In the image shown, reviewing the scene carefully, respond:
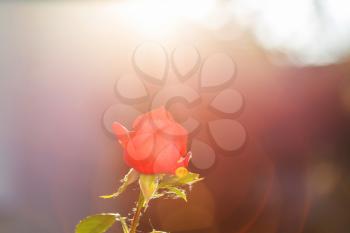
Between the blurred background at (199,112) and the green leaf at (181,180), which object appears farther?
the blurred background at (199,112)

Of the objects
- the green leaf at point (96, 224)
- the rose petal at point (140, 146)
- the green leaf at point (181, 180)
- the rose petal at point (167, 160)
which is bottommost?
the green leaf at point (96, 224)

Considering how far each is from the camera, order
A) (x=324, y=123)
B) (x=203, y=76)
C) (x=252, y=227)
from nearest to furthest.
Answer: (x=252, y=227) < (x=203, y=76) < (x=324, y=123)

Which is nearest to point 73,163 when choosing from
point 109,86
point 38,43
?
point 109,86

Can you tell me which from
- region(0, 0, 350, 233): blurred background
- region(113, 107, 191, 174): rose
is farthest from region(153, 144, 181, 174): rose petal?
region(0, 0, 350, 233): blurred background

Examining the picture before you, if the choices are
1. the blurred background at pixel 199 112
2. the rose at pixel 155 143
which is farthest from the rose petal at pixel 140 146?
the blurred background at pixel 199 112

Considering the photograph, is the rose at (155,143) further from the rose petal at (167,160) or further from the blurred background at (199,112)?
the blurred background at (199,112)

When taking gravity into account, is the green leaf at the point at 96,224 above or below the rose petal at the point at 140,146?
below

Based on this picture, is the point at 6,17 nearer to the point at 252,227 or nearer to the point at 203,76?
the point at 203,76
